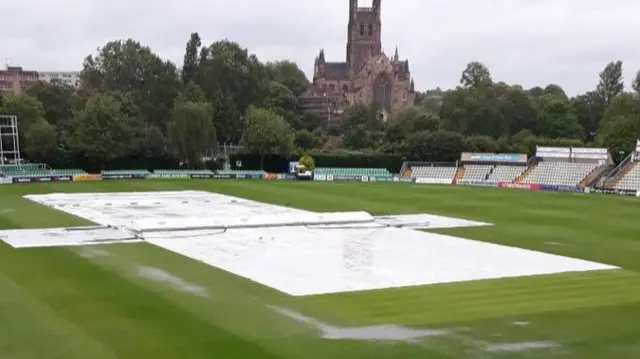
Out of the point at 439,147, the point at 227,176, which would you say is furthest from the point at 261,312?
the point at 439,147

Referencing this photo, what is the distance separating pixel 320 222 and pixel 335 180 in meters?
36.1

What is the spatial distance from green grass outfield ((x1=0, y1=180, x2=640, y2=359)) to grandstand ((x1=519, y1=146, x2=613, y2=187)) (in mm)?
35661

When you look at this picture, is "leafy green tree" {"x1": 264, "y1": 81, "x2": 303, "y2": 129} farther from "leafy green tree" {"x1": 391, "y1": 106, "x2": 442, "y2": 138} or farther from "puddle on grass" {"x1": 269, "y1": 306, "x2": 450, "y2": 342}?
"puddle on grass" {"x1": 269, "y1": 306, "x2": 450, "y2": 342}

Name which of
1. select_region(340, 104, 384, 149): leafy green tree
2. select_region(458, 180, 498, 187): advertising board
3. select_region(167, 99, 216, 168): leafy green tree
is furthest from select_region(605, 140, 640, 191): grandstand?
select_region(340, 104, 384, 149): leafy green tree

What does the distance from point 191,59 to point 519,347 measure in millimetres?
93272

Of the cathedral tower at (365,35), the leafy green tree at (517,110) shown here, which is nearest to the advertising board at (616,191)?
the leafy green tree at (517,110)

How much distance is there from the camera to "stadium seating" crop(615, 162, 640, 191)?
56.1 metres

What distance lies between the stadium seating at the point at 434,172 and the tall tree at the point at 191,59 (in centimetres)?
4087

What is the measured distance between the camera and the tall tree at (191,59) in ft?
333

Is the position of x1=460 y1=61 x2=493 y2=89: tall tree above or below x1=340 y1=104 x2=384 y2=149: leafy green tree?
above

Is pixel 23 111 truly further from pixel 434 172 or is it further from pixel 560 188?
pixel 560 188

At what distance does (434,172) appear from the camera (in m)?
70.9

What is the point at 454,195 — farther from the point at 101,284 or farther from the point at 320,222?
the point at 101,284

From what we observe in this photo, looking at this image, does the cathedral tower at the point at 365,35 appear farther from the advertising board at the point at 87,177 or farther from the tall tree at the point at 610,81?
the advertising board at the point at 87,177
